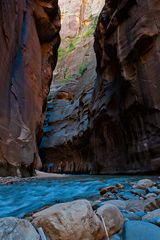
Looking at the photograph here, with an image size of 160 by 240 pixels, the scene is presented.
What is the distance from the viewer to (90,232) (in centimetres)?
199

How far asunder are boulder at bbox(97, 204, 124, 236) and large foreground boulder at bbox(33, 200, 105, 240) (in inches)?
3.8

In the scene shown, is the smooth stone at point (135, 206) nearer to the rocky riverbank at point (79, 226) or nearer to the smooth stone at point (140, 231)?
the rocky riverbank at point (79, 226)

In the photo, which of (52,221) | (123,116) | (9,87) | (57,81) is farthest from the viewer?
(57,81)

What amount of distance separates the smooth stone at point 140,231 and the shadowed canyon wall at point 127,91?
8431mm

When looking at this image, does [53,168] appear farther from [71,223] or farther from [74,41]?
[74,41]

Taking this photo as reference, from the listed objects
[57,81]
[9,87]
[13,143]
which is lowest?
[13,143]

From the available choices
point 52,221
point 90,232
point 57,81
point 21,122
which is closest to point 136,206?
point 90,232

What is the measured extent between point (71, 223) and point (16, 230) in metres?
0.44

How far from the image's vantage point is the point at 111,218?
2.23 m

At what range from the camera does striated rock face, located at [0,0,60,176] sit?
32.0 feet

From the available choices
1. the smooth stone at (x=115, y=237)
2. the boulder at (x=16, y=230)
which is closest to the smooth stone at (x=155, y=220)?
the smooth stone at (x=115, y=237)

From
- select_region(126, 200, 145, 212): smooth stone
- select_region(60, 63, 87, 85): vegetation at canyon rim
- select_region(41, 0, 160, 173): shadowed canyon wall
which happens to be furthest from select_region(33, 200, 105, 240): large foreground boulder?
select_region(60, 63, 87, 85): vegetation at canyon rim

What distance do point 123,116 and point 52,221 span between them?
1160 cm

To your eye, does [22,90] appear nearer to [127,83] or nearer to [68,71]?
[127,83]
